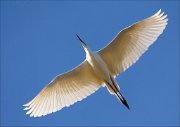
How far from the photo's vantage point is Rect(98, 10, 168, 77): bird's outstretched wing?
26.1 metres

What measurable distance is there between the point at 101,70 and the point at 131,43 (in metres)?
1.40

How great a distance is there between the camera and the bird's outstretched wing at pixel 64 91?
87.1ft

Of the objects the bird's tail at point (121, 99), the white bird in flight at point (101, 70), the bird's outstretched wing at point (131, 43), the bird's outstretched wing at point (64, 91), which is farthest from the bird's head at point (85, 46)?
the bird's tail at point (121, 99)

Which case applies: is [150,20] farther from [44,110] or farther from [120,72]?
[44,110]

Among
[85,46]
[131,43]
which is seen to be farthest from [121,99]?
[85,46]

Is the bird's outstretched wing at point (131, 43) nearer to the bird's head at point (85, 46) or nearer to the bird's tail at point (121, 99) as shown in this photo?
the bird's head at point (85, 46)

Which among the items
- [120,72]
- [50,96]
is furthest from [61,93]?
[120,72]

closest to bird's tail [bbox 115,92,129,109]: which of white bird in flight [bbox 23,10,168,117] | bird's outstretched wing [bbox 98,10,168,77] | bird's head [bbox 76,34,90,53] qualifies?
white bird in flight [bbox 23,10,168,117]

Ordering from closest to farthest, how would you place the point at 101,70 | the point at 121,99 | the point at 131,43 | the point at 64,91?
the point at 101,70 < the point at 121,99 < the point at 131,43 < the point at 64,91

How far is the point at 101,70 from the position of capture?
25797 millimetres

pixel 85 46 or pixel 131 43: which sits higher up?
pixel 85 46

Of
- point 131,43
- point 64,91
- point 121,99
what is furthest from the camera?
point 64,91

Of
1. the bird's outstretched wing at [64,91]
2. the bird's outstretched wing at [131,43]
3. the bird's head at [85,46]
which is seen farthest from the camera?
the bird's outstretched wing at [64,91]

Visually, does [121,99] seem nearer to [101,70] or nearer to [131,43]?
[101,70]
